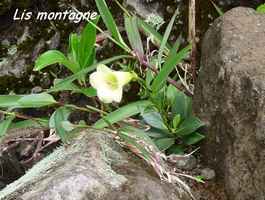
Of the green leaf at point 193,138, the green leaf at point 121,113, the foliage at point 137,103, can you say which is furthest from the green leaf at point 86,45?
the green leaf at point 193,138

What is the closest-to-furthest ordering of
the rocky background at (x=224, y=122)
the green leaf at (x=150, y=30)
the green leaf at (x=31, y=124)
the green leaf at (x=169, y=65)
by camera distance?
the rocky background at (x=224, y=122)
the green leaf at (x=169, y=65)
the green leaf at (x=31, y=124)
the green leaf at (x=150, y=30)

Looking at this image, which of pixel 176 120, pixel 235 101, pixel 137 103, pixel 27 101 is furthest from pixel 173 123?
pixel 27 101

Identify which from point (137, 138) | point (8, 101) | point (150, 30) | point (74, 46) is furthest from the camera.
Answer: point (150, 30)

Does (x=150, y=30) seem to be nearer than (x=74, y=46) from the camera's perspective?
No

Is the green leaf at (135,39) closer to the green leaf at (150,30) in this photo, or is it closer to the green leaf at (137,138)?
the green leaf at (150,30)

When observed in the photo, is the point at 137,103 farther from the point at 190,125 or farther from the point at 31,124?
the point at 31,124

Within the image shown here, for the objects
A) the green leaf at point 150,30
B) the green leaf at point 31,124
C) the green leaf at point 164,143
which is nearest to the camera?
the green leaf at point 164,143
